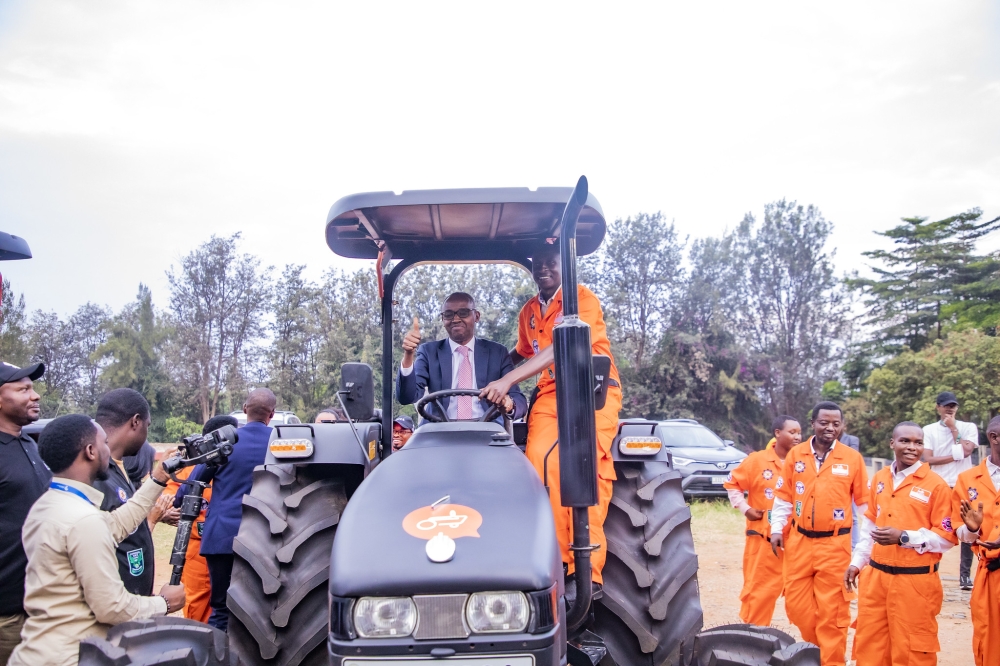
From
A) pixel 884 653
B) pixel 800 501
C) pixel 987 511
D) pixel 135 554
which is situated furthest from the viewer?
pixel 800 501

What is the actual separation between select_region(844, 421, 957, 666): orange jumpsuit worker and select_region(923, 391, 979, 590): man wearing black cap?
3633 millimetres

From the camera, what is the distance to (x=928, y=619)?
17.5 ft

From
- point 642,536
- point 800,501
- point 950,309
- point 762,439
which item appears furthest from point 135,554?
point 950,309

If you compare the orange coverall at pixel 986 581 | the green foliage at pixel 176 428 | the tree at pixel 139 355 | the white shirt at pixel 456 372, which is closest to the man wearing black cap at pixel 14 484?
the white shirt at pixel 456 372

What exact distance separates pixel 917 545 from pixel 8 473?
5569mm

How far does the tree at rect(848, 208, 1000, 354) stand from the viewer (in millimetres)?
37156

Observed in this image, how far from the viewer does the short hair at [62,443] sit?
3.28m

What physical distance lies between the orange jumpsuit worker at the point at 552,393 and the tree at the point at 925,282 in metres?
36.9

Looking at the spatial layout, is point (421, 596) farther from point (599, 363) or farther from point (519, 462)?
point (599, 363)

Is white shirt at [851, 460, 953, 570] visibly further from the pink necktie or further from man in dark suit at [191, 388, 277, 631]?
man in dark suit at [191, 388, 277, 631]

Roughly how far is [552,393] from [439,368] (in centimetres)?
87

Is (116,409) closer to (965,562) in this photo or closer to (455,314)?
(455,314)

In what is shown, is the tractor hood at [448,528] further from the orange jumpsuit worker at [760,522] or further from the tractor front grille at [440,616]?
the orange jumpsuit worker at [760,522]

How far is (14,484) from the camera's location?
403 cm
